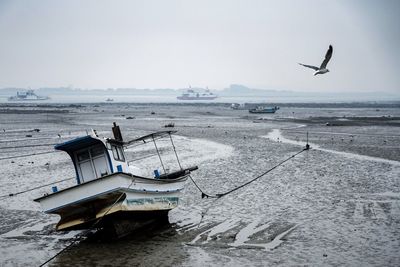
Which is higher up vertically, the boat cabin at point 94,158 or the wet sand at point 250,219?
the boat cabin at point 94,158

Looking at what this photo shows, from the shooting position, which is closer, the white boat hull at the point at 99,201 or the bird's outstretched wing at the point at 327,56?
the white boat hull at the point at 99,201

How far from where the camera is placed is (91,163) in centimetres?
1573

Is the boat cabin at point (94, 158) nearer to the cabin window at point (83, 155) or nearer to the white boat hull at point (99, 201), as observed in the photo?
the cabin window at point (83, 155)

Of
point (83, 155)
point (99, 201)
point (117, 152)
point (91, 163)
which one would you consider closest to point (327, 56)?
point (117, 152)

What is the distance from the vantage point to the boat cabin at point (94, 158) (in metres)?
15.2

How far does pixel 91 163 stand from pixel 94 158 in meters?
0.21

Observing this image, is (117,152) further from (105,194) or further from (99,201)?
(105,194)

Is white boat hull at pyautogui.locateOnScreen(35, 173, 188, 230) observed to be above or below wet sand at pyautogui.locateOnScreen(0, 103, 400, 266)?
above

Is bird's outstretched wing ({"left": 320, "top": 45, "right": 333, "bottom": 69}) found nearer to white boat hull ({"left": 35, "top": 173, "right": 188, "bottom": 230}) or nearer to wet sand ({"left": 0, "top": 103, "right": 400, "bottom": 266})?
wet sand ({"left": 0, "top": 103, "right": 400, "bottom": 266})

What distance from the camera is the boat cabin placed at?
1524 cm

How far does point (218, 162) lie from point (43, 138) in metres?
20.9

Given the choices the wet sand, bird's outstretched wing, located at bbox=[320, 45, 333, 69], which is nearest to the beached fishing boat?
the wet sand

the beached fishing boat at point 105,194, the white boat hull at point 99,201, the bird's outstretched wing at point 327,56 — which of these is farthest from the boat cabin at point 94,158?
the bird's outstretched wing at point 327,56

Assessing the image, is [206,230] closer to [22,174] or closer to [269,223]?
[269,223]
